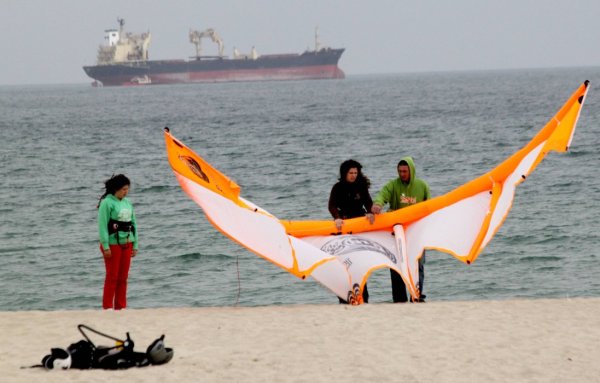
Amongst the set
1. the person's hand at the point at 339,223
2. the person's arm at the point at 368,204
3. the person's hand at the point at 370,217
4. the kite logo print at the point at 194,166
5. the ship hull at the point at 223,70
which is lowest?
the ship hull at the point at 223,70

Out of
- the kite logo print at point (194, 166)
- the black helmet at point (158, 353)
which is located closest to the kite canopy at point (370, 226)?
the kite logo print at point (194, 166)

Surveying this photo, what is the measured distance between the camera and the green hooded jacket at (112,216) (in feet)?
28.8

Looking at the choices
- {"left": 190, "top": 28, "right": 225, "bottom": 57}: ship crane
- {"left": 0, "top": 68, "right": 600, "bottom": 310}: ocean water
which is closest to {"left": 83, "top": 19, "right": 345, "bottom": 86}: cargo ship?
{"left": 190, "top": 28, "right": 225, "bottom": 57}: ship crane

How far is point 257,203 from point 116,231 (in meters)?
17.7

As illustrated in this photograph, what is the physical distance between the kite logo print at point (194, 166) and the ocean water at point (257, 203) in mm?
4052

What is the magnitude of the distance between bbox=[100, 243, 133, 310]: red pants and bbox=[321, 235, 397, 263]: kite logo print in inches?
73.3

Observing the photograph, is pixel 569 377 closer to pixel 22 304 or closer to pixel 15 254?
pixel 22 304

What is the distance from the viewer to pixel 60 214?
79.1 ft

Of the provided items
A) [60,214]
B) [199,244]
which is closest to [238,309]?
[199,244]

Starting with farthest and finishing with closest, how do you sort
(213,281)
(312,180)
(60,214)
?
(312,180), (60,214), (213,281)

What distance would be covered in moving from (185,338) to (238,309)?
1.25 metres

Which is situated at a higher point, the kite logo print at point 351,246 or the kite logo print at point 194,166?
the kite logo print at point 194,166

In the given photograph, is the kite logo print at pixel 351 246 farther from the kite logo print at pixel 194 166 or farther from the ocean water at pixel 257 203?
the ocean water at pixel 257 203

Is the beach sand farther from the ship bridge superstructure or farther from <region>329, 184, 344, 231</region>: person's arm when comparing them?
the ship bridge superstructure
